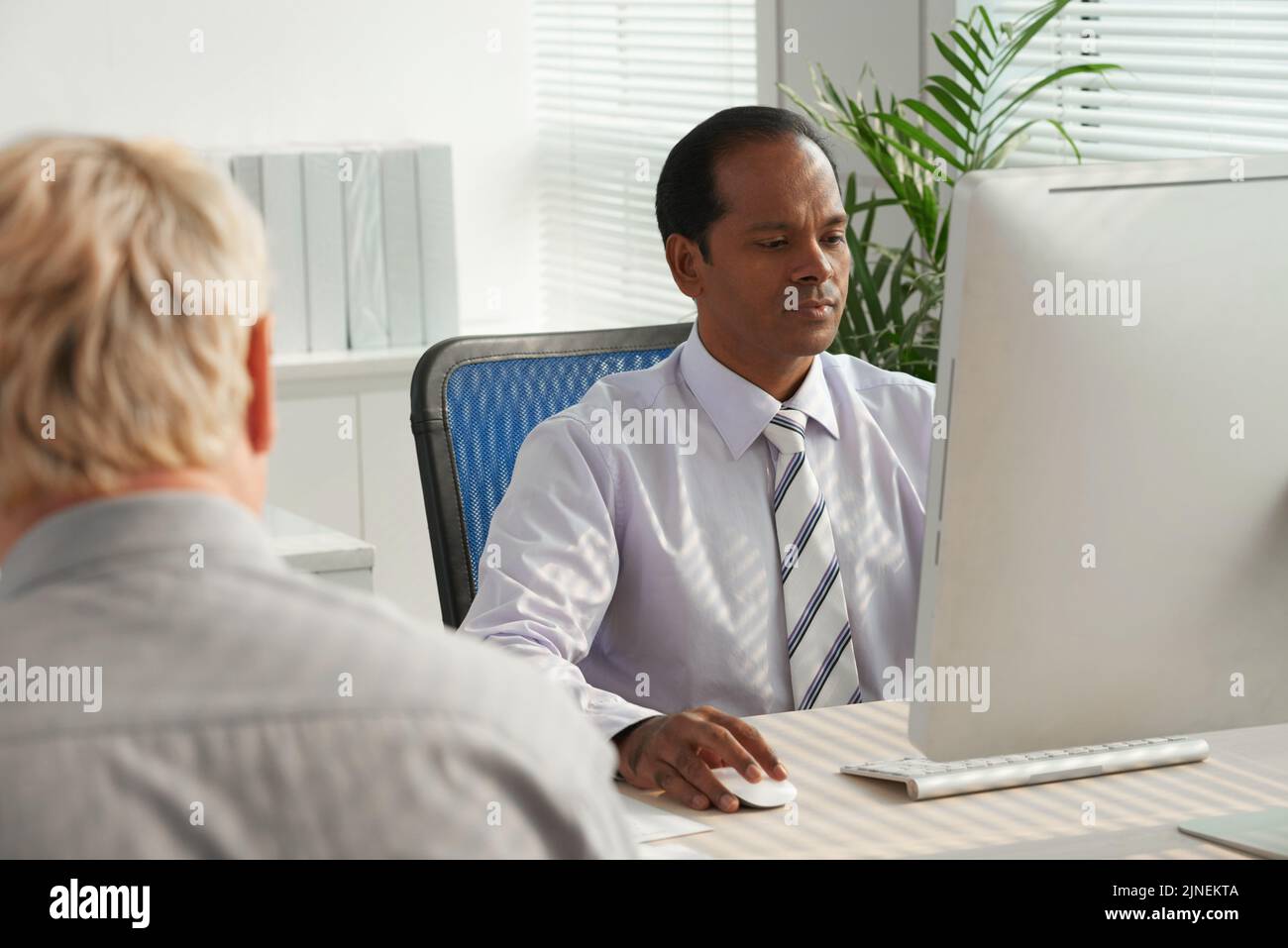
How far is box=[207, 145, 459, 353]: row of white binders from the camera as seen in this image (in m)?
3.62

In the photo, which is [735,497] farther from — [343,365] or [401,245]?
[401,245]

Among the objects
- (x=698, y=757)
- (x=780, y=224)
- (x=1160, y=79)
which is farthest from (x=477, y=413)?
(x=1160, y=79)

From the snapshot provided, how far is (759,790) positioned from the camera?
1311 mm

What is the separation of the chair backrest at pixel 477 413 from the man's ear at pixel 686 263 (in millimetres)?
120

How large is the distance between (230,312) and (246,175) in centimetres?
297

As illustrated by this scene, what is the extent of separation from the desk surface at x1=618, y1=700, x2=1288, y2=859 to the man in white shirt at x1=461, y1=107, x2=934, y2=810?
0.29 m

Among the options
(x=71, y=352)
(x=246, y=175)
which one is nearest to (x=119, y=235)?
(x=71, y=352)

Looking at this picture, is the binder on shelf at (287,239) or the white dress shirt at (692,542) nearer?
the white dress shirt at (692,542)

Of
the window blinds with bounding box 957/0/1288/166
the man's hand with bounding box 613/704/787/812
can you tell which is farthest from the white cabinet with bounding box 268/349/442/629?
the man's hand with bounding box 613/704/787/812

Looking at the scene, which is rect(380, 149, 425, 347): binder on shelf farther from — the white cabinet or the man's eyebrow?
the man's eyebrow

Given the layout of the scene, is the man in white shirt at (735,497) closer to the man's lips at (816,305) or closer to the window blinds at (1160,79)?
the man's lips at (816,305)

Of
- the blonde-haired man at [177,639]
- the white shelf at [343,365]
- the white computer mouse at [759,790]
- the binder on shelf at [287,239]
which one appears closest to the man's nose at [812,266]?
the white computer mouse at [759,790]

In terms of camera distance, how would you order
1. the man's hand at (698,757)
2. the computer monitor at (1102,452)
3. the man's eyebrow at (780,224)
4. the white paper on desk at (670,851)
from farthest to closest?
the man's eyebrow at (780,224), the man's hand at (698,757), the white paper on desk at (670,851), the computer monitor at (1102,452)

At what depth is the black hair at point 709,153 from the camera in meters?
1.87
